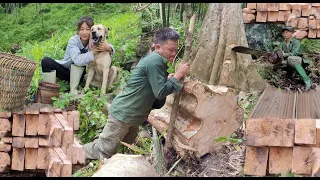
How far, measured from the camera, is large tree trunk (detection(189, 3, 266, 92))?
6.48 metres

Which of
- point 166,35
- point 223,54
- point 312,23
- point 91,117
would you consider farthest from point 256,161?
point 312,23

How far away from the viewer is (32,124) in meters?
5.32

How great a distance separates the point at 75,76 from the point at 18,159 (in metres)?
2.57

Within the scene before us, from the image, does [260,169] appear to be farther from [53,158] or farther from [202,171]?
[53,158]

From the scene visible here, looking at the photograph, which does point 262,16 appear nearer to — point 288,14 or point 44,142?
point 288,14

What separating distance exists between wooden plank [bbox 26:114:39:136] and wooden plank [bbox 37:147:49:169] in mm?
184

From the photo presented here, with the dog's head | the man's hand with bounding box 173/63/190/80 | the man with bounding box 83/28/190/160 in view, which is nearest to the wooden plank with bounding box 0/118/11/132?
the man with bounding box 83/28/190/160

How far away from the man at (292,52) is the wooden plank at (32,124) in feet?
14.1

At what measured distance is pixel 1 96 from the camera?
17.6 feet

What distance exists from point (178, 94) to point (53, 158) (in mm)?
1341

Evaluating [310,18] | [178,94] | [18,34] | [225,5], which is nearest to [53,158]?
[178,94]

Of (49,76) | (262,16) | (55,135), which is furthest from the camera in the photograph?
(262,16)

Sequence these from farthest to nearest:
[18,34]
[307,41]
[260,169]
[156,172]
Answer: [18,34] → [307,41] → [156,172] → [260,169]

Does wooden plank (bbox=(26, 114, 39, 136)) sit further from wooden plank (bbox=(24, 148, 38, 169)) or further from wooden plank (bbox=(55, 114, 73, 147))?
wooden plank (bbox=(55, 114, 73, 147))
